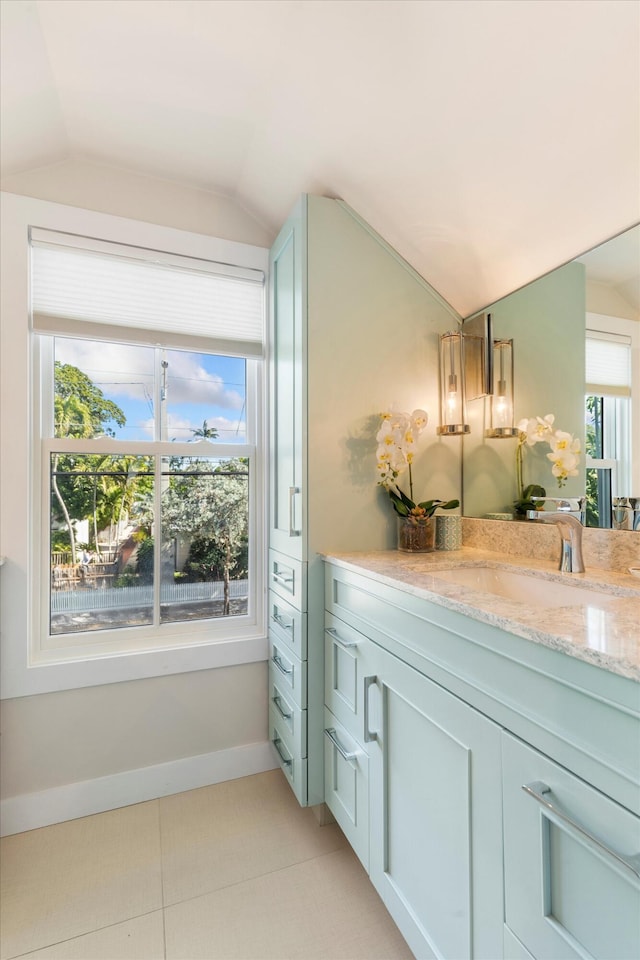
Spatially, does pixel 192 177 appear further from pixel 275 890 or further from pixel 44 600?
pixel 275 890

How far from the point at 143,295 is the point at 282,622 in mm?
1489

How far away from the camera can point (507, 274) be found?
5.37ft

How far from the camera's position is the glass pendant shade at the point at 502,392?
168cm

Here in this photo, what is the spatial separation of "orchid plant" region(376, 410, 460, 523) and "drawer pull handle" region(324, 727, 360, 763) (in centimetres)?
78

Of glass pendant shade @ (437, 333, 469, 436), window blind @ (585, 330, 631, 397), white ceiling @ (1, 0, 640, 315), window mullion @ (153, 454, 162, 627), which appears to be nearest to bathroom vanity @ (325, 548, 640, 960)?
window blind @ (585, 330, 631, 397)

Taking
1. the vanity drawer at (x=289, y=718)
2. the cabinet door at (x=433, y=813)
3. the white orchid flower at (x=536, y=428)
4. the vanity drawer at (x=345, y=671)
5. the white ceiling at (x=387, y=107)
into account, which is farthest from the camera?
the vanity drawer at (x=289, y=718)

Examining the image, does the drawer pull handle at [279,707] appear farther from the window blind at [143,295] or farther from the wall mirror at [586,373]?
the window blind at [143,295]

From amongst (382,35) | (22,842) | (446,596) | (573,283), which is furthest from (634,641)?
(22,842)

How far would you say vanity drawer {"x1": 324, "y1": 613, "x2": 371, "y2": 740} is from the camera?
135 centimetres

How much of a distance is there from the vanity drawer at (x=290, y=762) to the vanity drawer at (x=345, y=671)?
0.27m

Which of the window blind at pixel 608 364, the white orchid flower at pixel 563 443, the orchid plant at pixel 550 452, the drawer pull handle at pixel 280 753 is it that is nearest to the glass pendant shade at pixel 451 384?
the orchid plant at pixel 550 452

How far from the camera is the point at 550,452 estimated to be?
151cm

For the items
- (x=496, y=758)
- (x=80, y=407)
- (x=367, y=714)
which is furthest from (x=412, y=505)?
(x=80, y=407)

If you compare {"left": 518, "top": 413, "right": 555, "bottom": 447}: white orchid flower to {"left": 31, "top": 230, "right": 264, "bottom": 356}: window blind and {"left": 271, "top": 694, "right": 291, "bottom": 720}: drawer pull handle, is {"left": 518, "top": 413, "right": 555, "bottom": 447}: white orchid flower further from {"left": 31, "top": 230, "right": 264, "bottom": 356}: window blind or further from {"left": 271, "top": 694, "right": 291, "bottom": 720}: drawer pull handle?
{"left": 271, "top": 694, "right": 291, "bottom": 720}: drawer pull handle
